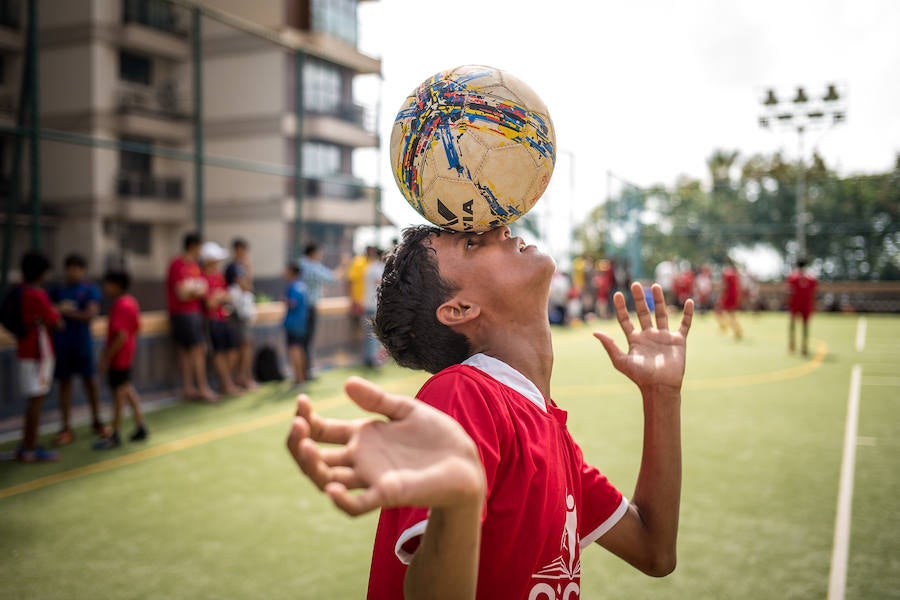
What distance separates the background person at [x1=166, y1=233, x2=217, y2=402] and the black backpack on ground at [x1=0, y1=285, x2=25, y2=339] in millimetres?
2509


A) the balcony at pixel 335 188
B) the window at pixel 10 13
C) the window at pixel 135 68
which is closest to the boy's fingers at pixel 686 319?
the balcony at pixel 335 188

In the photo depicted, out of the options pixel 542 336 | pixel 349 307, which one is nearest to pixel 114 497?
pixel 542 336

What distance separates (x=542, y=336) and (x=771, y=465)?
509 centimetres

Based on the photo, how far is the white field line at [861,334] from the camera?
47.9ft

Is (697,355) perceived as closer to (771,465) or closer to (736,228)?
(771,465)

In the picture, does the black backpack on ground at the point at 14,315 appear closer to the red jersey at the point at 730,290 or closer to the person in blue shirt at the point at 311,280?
the person in blue shirt at the point at 311,280

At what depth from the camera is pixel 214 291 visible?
905 cm

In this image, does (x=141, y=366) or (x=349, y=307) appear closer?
(x=141, y=366)

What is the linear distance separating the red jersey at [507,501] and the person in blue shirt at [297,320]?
8.42m

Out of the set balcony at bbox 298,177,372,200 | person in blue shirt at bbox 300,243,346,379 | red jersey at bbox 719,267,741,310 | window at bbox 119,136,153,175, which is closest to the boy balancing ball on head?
person in blue shirt at bbox 300,243,346,379

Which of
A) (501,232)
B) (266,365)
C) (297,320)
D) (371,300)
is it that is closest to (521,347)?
(501,232)

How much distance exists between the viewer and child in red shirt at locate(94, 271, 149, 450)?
20.8ft

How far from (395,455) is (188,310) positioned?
8.27m

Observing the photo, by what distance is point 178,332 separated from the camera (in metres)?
8.69
